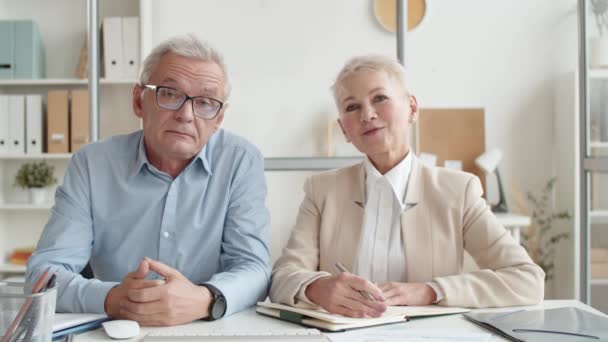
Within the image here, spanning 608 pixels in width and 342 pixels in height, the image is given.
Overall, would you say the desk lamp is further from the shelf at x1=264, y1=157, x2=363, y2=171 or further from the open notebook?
the open notebook

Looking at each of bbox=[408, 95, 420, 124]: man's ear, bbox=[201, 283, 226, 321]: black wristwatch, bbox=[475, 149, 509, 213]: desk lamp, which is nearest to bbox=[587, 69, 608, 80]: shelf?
bbox=[475, 149, 509, 213]: desk lamp

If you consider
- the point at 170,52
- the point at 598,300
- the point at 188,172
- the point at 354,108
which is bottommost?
the point at 598,300

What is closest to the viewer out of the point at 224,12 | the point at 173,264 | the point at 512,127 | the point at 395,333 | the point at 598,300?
the point at 395,333

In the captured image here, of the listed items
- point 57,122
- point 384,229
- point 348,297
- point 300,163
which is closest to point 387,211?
point 384,229

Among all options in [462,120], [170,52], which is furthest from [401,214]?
[462,120]

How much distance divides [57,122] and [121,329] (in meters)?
2.82

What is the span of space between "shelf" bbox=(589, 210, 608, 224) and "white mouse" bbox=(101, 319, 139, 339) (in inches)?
94.2

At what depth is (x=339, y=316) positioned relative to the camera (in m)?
1.17

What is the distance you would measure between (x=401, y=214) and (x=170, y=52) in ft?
2.47

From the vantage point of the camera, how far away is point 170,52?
5.12 feet

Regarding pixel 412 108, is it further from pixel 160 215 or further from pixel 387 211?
pixel 160 215

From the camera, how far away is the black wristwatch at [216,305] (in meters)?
1.21

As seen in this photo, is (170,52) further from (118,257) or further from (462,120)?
(462,120)

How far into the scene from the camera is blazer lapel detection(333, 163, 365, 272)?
159cm
